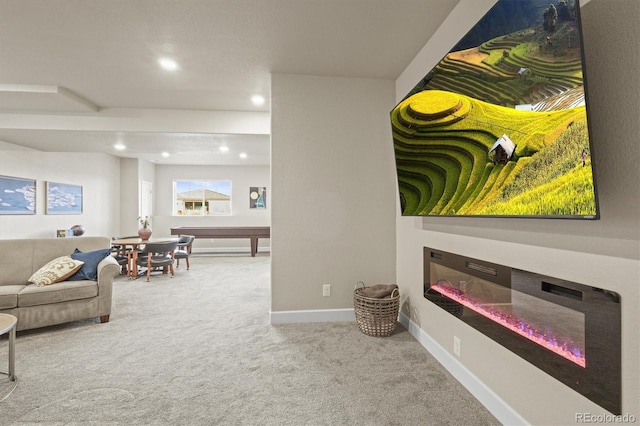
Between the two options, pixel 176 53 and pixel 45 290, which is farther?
pixel 45 290

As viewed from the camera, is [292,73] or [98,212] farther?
[98,212]

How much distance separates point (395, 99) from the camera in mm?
3258

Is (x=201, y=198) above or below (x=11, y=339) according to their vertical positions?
above

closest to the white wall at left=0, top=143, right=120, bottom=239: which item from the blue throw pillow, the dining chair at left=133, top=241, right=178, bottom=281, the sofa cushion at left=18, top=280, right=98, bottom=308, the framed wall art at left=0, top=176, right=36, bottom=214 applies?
the framed wall art at left=0, top=176, right=36, bottom=214

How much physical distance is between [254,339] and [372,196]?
1.79 meters

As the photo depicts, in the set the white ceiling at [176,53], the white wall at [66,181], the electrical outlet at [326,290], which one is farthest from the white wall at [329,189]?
the white wall at [66,181]

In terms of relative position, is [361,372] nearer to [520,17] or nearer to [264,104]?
[520,17]

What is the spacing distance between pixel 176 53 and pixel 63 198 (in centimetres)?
513

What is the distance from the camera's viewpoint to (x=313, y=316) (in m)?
3.15

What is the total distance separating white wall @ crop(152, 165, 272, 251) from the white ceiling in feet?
14.5

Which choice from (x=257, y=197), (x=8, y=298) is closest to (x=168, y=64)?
(x=8, y=298)

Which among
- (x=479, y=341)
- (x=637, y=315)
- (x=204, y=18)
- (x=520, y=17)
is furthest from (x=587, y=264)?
(x=204, y=18)

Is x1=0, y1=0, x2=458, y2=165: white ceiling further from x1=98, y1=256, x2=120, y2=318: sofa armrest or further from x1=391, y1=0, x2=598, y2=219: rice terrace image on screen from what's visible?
x1=98, y1=256, x2=120, y2=318: sofa armrest

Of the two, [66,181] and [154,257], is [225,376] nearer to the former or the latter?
[154,257]
